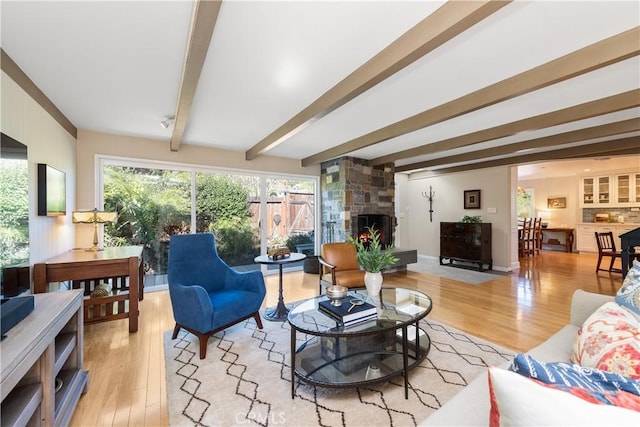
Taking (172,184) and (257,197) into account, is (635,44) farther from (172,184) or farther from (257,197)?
(172,184)

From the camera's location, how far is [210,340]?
2.50 m

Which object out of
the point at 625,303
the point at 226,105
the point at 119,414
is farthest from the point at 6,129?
the point at 625,303

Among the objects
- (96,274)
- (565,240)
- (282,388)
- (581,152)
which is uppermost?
(581,152)

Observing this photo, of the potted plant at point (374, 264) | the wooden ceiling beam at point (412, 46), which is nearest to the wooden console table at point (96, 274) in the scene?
the potted plant at point (374, 264)

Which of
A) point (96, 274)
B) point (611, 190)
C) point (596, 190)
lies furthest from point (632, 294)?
point (596, 190)

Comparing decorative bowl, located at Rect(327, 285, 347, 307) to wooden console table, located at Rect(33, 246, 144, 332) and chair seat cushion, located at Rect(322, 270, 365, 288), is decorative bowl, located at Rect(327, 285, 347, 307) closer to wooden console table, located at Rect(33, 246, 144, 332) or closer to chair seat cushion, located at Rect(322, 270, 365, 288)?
chair seat cushion, located at Rect(322, 270, 365, 288)

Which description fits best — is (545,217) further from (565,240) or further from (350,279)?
(350,279)

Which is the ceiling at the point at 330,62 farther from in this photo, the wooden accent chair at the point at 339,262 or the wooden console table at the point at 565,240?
the wooden console table at the point at 565,240

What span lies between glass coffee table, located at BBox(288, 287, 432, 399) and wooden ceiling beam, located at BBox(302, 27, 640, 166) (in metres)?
1.93

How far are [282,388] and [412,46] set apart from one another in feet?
7.92

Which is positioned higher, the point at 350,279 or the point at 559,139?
the point at 559,139

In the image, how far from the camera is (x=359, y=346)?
7.10ft

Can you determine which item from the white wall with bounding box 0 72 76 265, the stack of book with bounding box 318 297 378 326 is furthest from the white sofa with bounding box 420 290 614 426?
the white wall with bounding box 0 72 76 265

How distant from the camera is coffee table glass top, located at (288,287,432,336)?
172cm
